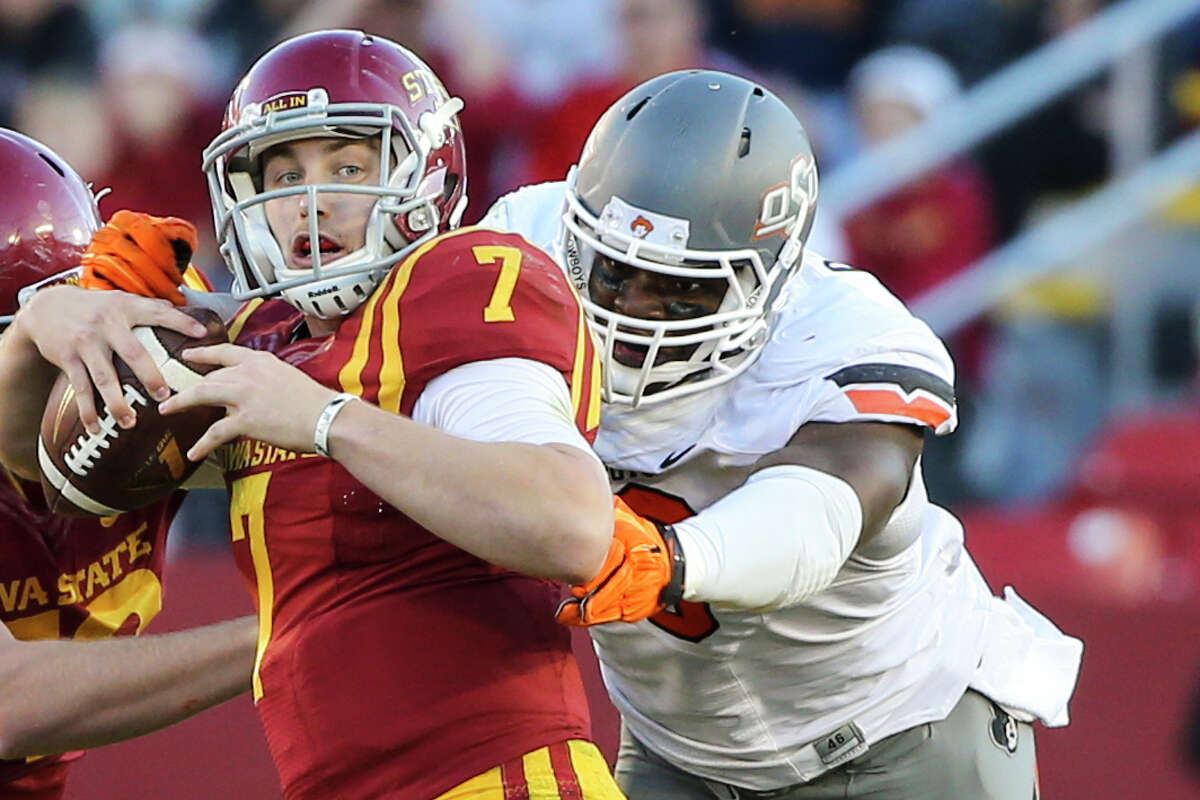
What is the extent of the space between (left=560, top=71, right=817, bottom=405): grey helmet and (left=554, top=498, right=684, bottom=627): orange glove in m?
0.50

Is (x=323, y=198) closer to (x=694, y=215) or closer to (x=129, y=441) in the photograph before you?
(x=129, y=441)

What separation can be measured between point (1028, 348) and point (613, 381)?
3.64m

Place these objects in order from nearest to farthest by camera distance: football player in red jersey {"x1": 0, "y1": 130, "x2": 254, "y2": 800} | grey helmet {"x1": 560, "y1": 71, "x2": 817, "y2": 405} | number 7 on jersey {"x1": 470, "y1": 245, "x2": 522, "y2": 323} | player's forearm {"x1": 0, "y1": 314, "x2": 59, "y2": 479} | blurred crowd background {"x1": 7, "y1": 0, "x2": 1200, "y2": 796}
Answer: number 7 on jersey {"x1": 470, "y1": 245, "x2": 522, "y2": 323}, player's forearm {"x1": 0, "y1": 314, "x2": 59, "y2": 479}, football player in red jersey {"x1": 0, "y1": 130, "x2": 254, "y2": 800}, grey helmet {"x1": 560, "y1": 71, "x2": 817, "y2": 405}, blurred crowd background {"x1": 7, "y1": 0, "x2": 1200, "y2": 796}

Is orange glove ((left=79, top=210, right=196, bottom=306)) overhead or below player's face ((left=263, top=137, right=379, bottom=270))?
below

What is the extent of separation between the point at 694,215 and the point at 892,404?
40 centimetres

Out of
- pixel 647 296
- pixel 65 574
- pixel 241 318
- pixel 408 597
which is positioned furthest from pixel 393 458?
pixel 65 574

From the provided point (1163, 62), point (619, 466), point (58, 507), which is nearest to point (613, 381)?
point (619, 466)

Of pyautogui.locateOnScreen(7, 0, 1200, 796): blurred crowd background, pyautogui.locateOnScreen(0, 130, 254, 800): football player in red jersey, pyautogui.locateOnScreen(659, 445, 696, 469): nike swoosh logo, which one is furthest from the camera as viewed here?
pyautogui.locateOnScreen(7, 0, 1200, 796): blurred crowd background

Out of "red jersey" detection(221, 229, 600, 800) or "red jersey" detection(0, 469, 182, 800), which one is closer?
"red jersey" detection(221, 229, 600, 800)

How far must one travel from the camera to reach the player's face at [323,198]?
2.46 meters

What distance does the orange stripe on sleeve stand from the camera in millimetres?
2773

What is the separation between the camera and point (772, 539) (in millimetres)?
2488

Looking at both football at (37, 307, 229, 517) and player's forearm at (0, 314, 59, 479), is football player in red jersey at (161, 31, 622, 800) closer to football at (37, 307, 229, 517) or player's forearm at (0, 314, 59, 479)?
football at (37, 307, 229, 517)

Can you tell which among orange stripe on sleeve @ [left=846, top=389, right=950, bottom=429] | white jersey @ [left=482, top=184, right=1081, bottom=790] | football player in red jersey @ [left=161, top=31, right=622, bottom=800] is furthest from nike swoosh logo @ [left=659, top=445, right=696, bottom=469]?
football player in red jersey @ [left=161, top=31, right=622, bottom=800]
